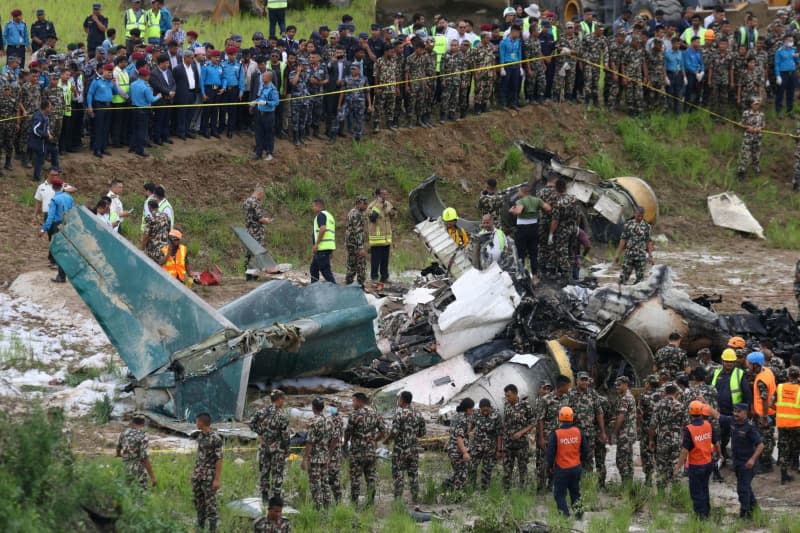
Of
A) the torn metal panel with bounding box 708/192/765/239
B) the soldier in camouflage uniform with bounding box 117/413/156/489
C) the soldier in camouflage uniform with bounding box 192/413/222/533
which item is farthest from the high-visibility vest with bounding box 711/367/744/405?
the torn metal panel with bounding box 708/192/765/239

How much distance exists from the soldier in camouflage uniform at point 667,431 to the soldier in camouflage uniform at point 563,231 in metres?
6.17

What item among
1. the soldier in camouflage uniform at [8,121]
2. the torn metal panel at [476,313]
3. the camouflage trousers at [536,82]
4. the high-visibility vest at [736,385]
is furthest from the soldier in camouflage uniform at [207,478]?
the camouflage trousers at [536,82]

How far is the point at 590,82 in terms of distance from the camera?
27.4 meters

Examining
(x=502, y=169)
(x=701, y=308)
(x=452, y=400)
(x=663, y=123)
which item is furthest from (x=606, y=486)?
(x=663, y=123)

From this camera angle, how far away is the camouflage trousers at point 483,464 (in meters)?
14.4

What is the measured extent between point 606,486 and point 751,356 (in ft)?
7.16

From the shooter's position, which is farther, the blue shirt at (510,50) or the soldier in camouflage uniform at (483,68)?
the blue shirt at (510,50)

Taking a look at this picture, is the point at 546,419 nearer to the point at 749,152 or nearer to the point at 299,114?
the point at 299,114

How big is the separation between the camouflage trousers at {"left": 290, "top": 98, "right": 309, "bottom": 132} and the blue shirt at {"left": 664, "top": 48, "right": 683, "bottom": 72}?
6.93 meters

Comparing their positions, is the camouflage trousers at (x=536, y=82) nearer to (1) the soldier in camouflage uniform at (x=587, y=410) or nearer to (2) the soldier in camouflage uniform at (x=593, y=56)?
(2) the soldier in camouflage uniform at (x=593, y=56)

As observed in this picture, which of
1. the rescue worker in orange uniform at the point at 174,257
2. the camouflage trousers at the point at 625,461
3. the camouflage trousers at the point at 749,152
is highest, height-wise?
the camouflage trousers at the point at 749,152

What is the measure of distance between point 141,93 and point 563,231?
6.80 metres

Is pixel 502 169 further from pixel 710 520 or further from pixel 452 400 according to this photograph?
pixel 710 520

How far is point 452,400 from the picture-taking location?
662 inches
